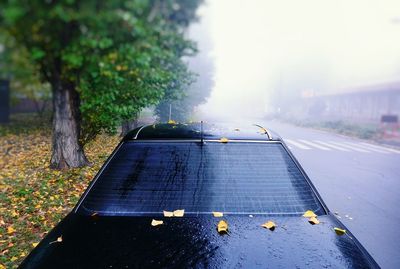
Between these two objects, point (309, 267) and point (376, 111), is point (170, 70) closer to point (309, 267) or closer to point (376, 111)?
point (309, 267)

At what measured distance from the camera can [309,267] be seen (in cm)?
182

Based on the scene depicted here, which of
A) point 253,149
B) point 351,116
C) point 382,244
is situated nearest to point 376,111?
point 351,116

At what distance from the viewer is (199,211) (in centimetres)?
239

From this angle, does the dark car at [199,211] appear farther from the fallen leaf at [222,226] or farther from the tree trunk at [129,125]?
the tree trunk at [129,125]

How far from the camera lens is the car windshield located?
8.01ft

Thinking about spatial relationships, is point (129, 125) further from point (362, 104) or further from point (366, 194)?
point (362, 104)

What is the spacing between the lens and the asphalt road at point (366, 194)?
5.08 meters

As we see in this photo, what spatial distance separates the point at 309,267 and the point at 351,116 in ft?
138

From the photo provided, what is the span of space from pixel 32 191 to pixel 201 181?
16.1ft

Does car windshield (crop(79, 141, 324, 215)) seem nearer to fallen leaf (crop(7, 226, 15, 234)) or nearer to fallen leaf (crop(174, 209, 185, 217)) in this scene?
fallen leaf (crop(174, 209, 185, 217))

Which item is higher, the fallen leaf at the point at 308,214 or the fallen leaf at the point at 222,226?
the fallen leaf at the point at 308,214

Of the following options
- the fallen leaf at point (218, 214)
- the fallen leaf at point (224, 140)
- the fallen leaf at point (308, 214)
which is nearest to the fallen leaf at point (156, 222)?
the fallen leaf at point (218, 214)

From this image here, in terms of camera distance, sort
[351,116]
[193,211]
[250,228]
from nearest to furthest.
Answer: [250,228]
[193,211]
[351,116]

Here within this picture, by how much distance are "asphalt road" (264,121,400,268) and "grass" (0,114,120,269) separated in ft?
15.1
